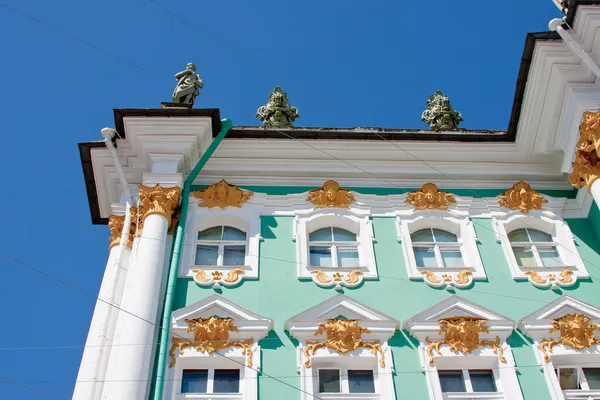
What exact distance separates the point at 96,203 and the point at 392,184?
21.5 ft

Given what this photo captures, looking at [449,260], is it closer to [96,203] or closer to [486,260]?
[486,260]

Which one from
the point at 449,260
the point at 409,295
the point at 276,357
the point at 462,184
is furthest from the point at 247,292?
the point at 462,184

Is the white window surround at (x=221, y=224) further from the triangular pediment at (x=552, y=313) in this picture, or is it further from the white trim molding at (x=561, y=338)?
the white trim molding at (x=561, y=338)

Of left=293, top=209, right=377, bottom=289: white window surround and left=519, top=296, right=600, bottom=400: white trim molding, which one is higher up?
left=293, top=209, right=377, bottom=289: white window surround

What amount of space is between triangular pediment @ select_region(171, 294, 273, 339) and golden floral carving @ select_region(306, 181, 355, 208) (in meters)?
3.66

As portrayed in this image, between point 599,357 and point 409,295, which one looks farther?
point 409,295

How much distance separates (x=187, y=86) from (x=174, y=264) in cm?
513

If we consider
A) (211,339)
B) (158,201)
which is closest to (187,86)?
(158,201)

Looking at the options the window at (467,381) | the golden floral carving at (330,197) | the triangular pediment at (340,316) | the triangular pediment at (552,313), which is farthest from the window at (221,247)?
the triangular pediment at (552,313)

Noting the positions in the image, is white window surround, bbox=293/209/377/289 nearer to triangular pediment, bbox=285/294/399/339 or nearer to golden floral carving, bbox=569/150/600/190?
triangular pediment, bbox=285/294/399/339

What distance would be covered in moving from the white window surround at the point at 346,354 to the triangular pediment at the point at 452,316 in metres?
0.40

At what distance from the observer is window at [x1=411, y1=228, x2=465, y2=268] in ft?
54.0

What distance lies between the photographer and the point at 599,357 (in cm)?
1409

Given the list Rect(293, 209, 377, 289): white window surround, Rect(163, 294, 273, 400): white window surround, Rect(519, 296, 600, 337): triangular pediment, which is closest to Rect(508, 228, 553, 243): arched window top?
Rect(519, 296, 600, 337): triangular pediment
